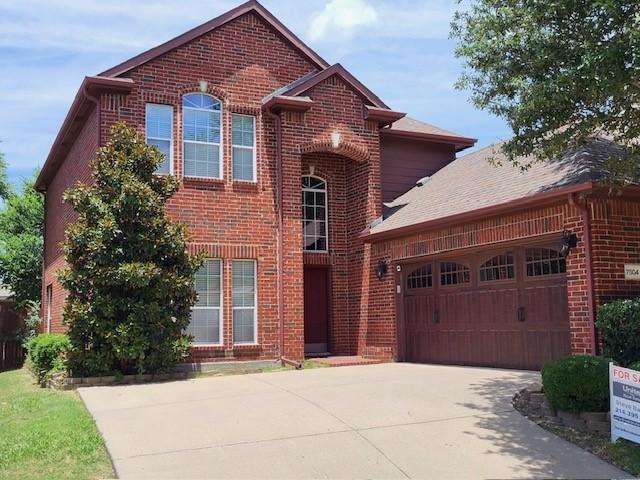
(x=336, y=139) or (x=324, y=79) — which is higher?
(x=324, y=79)

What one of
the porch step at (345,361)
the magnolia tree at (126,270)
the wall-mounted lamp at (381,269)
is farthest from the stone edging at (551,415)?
the magnolia tree at (126,270)

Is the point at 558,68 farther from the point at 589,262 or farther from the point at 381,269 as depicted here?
the point at 381,269

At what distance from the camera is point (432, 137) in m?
18.0

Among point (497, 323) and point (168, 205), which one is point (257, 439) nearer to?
point (497, 323)

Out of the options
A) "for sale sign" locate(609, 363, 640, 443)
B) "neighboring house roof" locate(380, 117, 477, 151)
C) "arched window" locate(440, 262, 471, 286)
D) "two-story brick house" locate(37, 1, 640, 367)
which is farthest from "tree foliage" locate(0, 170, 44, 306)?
"for sale sign" locate(609, 363, 640, 443)

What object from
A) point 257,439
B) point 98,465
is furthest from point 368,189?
point 98,465

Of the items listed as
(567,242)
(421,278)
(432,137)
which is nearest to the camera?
(567,242)

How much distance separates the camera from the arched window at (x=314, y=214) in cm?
1689

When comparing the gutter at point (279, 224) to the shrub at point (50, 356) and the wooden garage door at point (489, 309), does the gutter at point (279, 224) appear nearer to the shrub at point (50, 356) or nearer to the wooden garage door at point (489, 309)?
the wooden garage door at point (489, 309)

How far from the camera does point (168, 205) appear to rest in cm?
1428

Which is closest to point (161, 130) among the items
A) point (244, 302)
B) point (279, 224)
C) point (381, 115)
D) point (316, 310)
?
point (279, 224)

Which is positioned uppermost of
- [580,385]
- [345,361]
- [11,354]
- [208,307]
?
[208,307]

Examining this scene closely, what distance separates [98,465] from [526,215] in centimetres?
801

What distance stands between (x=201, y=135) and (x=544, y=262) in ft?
26.2
